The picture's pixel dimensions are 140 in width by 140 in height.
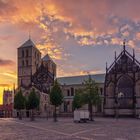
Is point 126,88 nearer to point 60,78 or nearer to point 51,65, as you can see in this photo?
point 60,78

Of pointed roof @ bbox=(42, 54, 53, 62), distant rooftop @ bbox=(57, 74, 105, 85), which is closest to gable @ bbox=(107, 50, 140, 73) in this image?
distant rooftop @ bbox=(57, 74, 105, 85)

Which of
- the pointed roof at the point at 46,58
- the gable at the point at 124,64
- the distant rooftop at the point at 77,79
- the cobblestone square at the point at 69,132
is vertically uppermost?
the pointed roof at the point at 46,58

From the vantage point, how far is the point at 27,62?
13375cm

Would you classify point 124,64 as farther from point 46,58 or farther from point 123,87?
point 46,58

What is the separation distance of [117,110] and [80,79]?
109ft

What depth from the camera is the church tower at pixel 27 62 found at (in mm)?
132500

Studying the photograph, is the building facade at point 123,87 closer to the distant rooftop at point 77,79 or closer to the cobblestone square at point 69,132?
the distant rooftop at point 77,79

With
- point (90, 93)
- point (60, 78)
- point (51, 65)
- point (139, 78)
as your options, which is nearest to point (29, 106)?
point (90, 93)

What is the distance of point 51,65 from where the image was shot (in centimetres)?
15250

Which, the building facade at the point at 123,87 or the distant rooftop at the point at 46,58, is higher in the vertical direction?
the distant rooftop at the point at 46,58

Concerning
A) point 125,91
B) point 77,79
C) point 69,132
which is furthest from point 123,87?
point 69,132

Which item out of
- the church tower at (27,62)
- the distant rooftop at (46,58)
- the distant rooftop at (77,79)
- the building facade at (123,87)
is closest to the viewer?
the building facade at (123,87)

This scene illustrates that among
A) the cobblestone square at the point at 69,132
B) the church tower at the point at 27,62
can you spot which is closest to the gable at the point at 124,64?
the church tower at the point at 27,62

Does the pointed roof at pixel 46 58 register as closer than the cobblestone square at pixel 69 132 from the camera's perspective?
No
